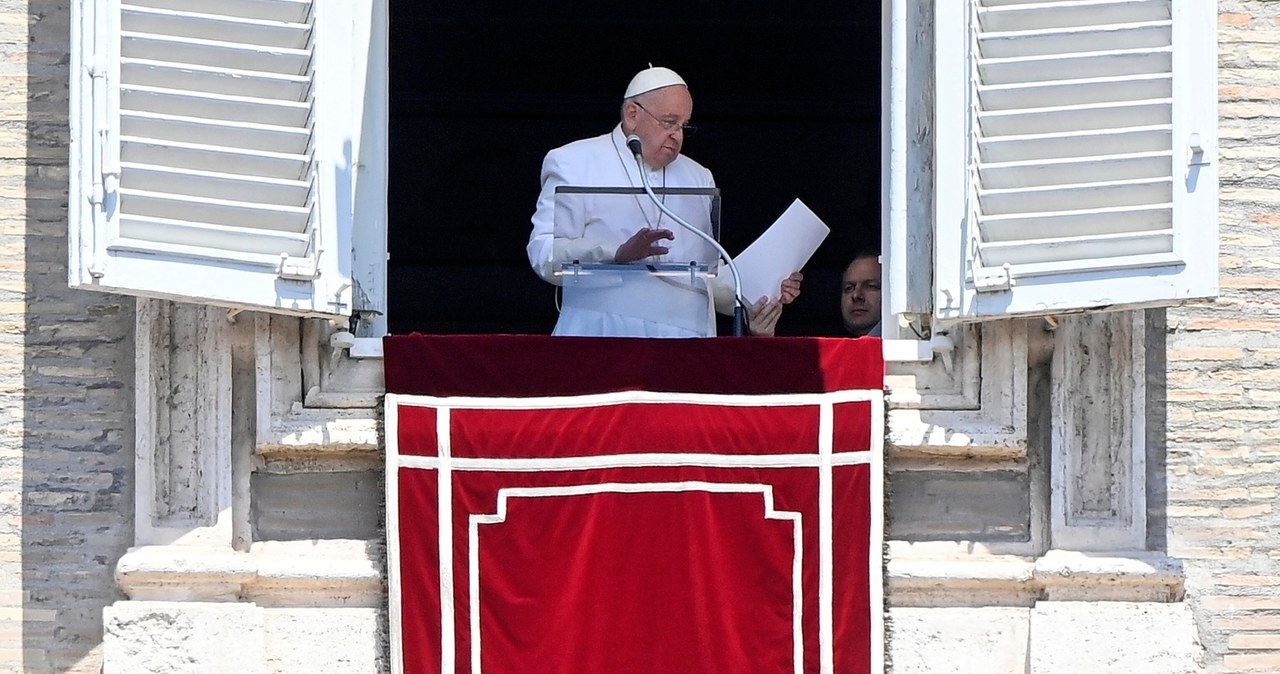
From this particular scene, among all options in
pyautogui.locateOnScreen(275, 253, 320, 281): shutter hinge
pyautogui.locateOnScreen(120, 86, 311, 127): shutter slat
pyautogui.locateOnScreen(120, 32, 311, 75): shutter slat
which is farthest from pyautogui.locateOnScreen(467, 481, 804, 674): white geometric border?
pyautogui.locateOnScreen(120, 32, 311, 75): shutter slat

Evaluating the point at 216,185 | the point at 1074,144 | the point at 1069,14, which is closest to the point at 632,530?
the point at 216,185

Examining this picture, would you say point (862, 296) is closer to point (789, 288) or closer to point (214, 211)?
point (789, 288)

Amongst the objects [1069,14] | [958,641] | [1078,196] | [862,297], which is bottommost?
[958,641]

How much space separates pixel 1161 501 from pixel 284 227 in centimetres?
234

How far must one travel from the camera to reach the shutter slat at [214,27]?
5930 mm

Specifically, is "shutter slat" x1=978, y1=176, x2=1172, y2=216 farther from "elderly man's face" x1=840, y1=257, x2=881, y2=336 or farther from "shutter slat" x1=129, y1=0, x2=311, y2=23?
"shutter slat" x1=129, y1=0, x2=311, y2=23

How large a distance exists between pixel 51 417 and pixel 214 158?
2.89ft

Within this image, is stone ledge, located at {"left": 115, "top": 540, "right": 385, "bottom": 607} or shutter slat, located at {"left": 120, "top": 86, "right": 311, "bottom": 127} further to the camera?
stone ledge, located at {"left": 115, "top": 540, "right": 385, "bottom": 607}

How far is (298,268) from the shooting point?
5934mm

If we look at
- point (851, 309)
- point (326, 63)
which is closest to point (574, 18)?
point (851, 309)

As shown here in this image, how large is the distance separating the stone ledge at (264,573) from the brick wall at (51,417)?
25cm

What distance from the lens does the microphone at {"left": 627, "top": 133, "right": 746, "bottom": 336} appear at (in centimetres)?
643

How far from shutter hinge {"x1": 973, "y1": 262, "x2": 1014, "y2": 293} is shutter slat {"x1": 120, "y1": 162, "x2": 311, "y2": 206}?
1.66 meters

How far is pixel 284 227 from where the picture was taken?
19.7 ft
